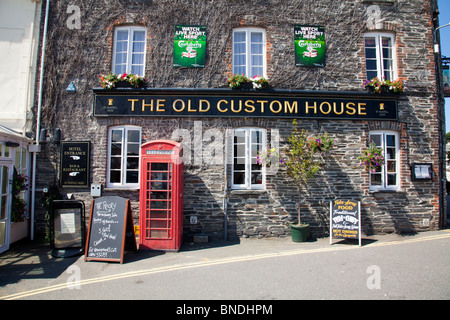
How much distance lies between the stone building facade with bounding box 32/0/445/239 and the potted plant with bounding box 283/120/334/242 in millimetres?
362

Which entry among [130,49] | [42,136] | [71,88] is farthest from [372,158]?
[42,136]

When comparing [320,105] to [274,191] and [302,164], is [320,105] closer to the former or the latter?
[302,164]

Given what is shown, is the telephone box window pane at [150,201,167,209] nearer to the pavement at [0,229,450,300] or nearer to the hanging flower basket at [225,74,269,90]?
the pavement at [0,229,450,300]

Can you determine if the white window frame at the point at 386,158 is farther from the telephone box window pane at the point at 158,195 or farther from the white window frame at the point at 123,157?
the white window frame at the point at 123,157

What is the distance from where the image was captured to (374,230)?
8305 mm

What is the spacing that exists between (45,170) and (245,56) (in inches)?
292

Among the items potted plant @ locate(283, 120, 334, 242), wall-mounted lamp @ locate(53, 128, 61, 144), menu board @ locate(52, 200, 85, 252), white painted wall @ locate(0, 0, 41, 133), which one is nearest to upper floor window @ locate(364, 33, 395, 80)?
potted plant @ locate(283, 120, 334, 242)

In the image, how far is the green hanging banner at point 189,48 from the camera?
8.45 m

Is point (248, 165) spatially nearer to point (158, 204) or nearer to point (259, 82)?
point (259, 82)

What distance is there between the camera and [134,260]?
247 inches

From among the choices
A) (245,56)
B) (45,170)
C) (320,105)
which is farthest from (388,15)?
(45,170)

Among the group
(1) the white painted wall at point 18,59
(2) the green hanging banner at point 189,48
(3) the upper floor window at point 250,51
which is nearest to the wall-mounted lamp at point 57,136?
(1) the white painted wall at point 18,59

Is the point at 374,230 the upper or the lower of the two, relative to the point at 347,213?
lower

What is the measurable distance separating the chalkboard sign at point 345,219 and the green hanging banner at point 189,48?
19.9ft
